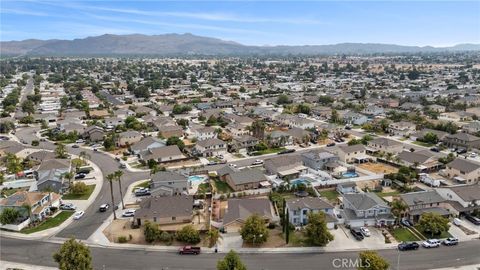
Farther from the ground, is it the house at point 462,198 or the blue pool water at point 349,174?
the house at point 462,198

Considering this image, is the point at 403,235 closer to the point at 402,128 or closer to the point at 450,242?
the point at 450,242

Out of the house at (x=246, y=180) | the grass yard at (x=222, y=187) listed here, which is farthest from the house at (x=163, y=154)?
the house at (x=246, y=180)

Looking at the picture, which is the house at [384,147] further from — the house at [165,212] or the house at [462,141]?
the house at [165,212]

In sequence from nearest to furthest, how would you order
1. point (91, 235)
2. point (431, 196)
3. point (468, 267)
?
1. point (468, 267)
2. point (91, 235)
3. point (431, 196)

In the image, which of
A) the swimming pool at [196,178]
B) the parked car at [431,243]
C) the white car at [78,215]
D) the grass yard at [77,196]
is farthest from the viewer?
the swimming pool at [196,178]

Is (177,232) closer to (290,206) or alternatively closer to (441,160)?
(290,206)

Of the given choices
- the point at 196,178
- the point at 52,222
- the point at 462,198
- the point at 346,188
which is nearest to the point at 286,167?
the point at 346,188

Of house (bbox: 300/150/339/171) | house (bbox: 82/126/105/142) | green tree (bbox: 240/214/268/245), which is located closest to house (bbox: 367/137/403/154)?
house (bbox: 300/150/339/171)

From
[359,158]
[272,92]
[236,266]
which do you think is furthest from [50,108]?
[236,266]
